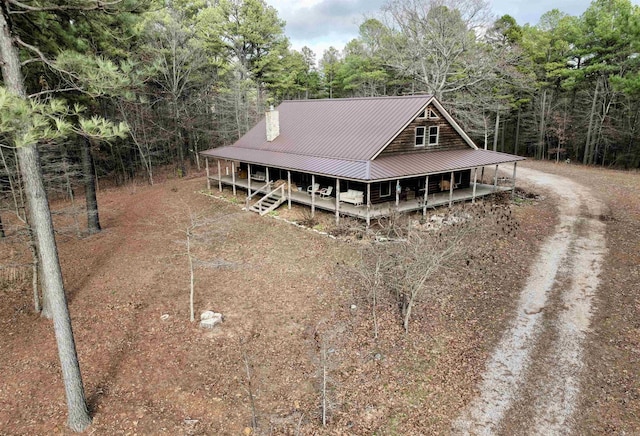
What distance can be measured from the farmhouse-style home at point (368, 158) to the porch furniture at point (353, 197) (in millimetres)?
49

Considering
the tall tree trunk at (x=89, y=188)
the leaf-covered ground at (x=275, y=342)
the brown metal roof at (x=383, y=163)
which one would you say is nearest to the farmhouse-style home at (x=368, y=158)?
the brown metal roof at (x=383, y=163)

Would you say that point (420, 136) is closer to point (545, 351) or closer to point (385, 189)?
point (385, 189)

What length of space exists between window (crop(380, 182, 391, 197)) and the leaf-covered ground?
5116 millimetres

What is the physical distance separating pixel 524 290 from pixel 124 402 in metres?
11.6

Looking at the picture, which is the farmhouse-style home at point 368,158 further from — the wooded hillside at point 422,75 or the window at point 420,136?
the wooded hillside at point 422,75

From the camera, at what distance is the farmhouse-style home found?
18328 millimetres

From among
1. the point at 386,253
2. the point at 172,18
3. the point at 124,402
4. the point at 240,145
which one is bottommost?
the point at 124,402

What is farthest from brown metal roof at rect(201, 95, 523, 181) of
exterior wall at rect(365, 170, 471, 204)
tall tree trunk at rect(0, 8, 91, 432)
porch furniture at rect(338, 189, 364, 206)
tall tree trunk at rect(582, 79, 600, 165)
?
tall tree trunk at rect(582, 79, 600, 165)

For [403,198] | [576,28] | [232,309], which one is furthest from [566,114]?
[232,309]

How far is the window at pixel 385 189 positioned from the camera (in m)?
19.8

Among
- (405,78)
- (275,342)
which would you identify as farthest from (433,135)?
(405,78)

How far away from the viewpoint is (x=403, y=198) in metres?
20.4

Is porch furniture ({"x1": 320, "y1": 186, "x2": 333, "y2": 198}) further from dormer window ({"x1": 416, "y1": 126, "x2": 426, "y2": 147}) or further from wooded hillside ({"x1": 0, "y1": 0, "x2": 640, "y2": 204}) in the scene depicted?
wooded hillside ({"x1": 0, "y1": 0, "x2": 640, "y2": 204})

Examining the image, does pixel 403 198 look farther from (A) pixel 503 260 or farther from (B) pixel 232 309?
(B) pixel 232 309
